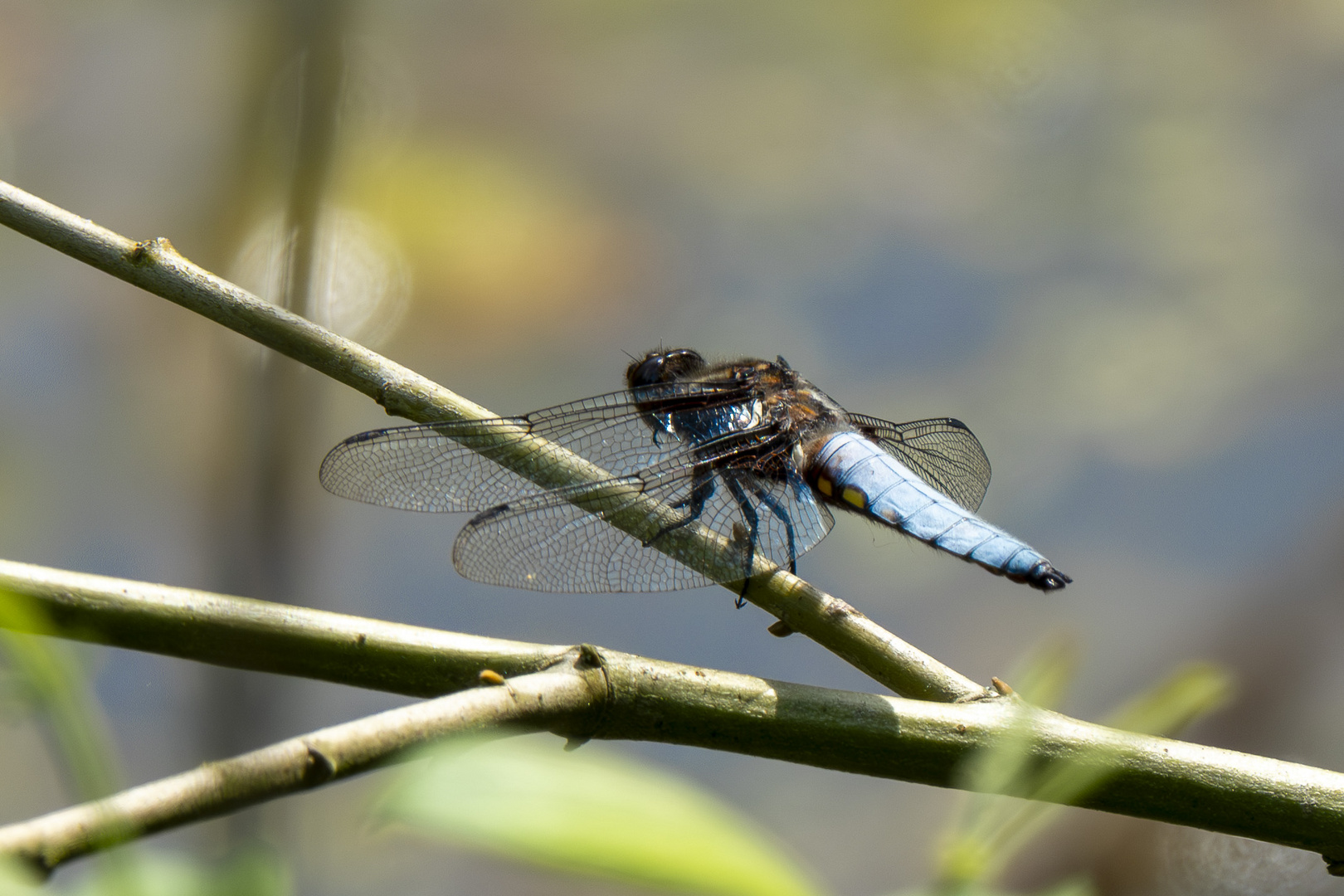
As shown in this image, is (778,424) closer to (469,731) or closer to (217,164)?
(469,731)


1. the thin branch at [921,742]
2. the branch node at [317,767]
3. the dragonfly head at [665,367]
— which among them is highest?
the dragonfly head at [665,367]

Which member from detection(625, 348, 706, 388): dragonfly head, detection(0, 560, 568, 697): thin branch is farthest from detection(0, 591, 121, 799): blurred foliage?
detection(625, 348, 706, 388): dragonfly head

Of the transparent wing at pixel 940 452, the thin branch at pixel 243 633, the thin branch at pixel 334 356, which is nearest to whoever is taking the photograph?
the thin branch at pixel 243 633

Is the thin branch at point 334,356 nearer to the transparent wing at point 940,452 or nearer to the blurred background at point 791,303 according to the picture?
the transparent wing at point 940,452

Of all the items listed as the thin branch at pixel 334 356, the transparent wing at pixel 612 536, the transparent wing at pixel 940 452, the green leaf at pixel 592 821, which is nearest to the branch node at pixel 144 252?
the thin branch at pixel 334 356

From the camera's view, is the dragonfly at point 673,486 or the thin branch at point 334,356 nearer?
the thin branch at point 334,356

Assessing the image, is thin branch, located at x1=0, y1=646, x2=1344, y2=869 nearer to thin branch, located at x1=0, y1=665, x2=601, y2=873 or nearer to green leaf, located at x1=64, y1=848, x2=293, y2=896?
thin branch, located at x1=0, y1=665, x2=601, y2=873

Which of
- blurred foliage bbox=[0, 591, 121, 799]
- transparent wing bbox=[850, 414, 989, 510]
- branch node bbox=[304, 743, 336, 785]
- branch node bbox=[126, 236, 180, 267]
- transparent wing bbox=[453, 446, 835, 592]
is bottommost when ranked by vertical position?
branch node bbox=[304, 743, 336, 785]
